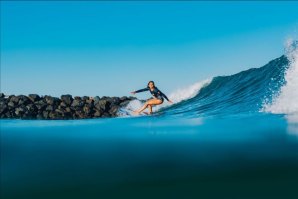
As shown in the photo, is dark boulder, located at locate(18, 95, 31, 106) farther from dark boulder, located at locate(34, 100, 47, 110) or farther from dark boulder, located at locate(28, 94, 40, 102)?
dark boulder, located at locate(34, 100, 47, 110)

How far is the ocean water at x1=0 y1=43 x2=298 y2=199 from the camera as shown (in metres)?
11.8

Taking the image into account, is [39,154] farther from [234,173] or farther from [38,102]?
[38,102]

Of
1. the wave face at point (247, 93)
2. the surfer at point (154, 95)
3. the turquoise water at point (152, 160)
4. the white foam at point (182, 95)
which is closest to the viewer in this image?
the turquoise water at point (152, 160)

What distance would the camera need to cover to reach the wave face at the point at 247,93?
58.0ft

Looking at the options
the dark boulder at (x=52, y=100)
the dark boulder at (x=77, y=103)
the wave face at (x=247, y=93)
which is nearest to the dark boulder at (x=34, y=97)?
the dark boulder at (x=52, y=100)

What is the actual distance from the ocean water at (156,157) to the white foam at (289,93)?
0.29 feet

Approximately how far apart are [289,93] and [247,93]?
4.63m

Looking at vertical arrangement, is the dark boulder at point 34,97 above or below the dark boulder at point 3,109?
above

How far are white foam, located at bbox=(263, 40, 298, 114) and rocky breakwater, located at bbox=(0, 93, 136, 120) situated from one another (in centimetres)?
1249

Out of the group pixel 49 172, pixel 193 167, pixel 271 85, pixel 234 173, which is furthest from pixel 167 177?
pixel 271 85

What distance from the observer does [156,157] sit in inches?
527

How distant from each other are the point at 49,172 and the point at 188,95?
17.1m

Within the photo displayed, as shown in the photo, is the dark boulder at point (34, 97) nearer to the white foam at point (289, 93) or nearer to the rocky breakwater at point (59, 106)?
the rocky breakwater at point (59, 106)

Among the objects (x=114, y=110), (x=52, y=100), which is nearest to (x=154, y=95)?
(x=114, y=110)
